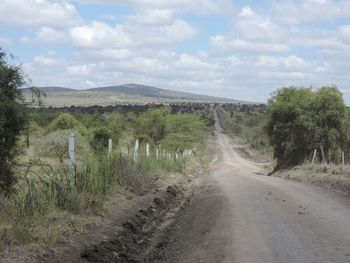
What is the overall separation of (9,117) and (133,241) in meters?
4.04

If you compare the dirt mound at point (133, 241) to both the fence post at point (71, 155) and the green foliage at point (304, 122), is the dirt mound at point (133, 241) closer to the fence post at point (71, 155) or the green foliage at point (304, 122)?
the fence post at point (71, 155)

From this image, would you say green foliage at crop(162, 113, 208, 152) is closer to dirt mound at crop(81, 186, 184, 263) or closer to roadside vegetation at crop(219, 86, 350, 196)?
roadside vegetation at crop(219, 86, 350, 196)

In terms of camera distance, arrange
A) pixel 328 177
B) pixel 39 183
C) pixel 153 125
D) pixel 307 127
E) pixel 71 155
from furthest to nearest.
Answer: pixel 153 125
pixel 307 127
pixel 328 177
pixel 71 155
pixel 39 183

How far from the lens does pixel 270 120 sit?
49906 millimetres

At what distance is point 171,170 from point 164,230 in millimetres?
23360

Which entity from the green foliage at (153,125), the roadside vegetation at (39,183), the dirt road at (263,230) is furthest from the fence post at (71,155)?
the green foliage at (153,125)

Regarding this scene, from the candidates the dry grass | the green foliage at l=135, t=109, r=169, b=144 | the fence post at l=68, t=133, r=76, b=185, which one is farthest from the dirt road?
the green foliage at l=135, t=109, r=169, b=144

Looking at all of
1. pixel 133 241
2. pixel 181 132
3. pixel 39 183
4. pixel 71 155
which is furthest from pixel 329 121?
pixel 181 132

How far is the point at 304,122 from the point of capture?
146ft

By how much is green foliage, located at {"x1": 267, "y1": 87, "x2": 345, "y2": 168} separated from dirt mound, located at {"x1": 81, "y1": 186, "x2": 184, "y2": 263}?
1022 inches

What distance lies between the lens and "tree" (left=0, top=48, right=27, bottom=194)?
13.2 meters

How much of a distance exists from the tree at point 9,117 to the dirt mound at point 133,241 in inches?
118

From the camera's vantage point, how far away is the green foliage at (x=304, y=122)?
1743 inches

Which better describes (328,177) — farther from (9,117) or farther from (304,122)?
(9,117)
